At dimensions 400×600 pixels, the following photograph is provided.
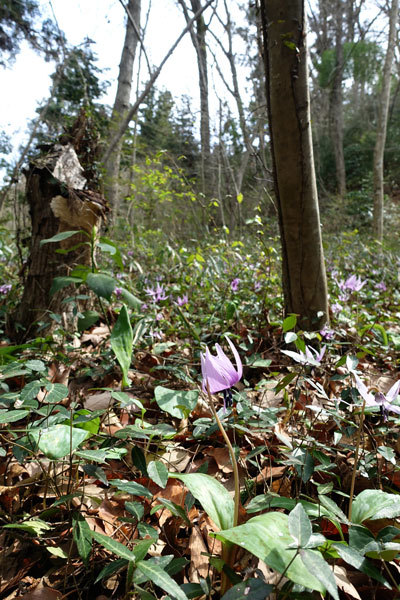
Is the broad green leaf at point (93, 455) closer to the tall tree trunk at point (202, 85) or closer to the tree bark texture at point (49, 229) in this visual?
the tree bark texture at point (49, 229)

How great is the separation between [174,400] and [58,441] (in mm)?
363

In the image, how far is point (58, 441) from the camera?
0.72 meters

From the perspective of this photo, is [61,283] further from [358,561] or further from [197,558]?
[358,561]

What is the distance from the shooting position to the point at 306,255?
1.85m

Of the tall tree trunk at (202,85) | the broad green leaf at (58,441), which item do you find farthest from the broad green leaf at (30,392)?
the tall tree trunk at (202,85)

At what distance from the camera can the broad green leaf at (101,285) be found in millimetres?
1389

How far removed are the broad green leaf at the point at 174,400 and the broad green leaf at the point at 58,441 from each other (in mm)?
260

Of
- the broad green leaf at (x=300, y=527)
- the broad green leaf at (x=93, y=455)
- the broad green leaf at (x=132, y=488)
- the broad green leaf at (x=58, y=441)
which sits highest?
the broad green leaf at (x=58, y=441)

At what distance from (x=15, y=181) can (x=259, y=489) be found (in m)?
2.71

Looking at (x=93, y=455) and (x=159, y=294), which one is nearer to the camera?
(x=93, y=455)

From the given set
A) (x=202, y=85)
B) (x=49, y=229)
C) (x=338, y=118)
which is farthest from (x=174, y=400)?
(x=338, y=118)

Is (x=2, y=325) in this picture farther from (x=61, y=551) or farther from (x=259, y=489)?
(x=259, y=489)

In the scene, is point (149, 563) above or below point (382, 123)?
below

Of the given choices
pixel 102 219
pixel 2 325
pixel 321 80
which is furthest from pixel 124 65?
pixel 321 80
